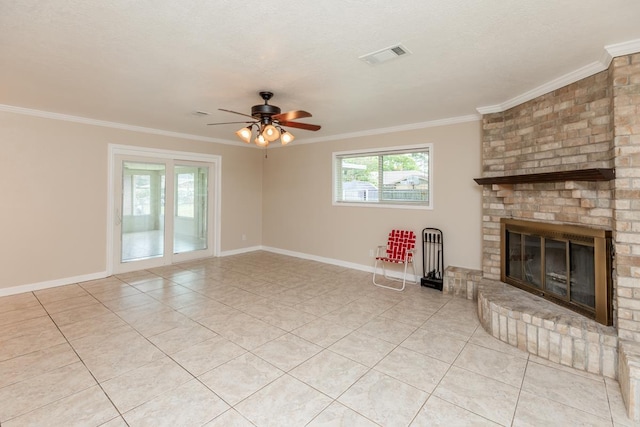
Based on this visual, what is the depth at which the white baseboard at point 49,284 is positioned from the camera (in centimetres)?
415

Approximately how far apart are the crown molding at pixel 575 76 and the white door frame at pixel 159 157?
199 inches

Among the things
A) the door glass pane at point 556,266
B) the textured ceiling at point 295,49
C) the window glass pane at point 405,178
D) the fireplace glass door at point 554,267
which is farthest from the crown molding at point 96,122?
the door glass pane at point 556,266

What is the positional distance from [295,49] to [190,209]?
4770 millimetres

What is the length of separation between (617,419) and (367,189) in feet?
14.0

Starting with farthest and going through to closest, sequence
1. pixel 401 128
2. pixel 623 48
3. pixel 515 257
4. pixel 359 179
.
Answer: pixel 359 179 → pixel 401 128 → pixel 515 257 → pixel 623 48

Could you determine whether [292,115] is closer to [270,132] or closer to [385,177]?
[270,132]

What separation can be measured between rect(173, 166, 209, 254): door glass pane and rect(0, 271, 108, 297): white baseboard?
4.54 ft

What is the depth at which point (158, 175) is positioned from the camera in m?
5.65

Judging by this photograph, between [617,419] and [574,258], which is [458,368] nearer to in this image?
[617,419]

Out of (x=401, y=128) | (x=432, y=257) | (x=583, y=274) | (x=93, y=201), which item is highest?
(x=401, y=128)

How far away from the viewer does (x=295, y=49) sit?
95.4 inches

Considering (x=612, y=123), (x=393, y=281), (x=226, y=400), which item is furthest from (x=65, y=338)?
(x=612, y=123)

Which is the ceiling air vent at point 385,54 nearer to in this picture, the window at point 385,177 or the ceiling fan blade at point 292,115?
the ceiling fan blade at point 292,115

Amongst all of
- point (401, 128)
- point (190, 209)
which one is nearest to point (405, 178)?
Result: point (401, 128)
